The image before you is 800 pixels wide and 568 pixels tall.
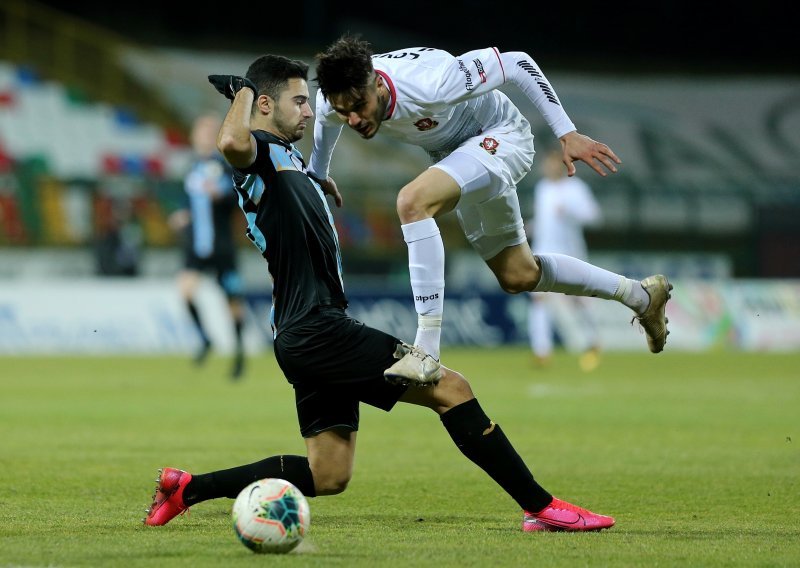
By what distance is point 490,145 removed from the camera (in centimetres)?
634

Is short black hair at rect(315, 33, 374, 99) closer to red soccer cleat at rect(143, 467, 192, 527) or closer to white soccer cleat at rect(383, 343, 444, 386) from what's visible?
white soccer cleat at rect(383, 343, 444, 386)

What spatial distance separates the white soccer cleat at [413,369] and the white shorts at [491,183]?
1.03 m

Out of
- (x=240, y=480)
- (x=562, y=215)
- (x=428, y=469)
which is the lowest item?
(x=428, y=469)

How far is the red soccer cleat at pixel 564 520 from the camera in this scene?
554 cm

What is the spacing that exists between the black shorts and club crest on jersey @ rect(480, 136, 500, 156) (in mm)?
1246

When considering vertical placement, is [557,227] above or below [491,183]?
below

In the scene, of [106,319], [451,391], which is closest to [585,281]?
[451,391]

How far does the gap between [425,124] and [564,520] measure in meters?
1.92

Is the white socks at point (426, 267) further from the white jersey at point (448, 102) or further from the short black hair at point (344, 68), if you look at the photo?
the short black hair at point (344, 68)

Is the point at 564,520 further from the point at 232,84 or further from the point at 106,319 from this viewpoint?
the point at 106,319

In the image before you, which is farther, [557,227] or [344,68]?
[557,227]

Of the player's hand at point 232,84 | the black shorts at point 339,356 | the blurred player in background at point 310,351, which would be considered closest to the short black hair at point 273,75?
the blurred player in background at point 310,351

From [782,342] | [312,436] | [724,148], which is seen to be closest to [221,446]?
[312,436]

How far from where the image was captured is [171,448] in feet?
28.7
